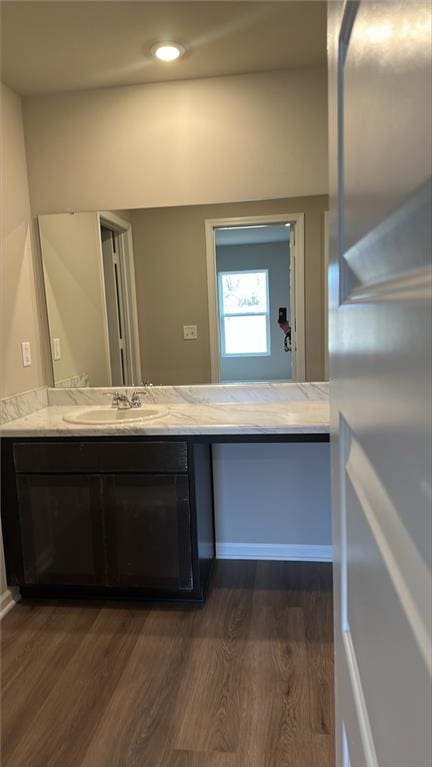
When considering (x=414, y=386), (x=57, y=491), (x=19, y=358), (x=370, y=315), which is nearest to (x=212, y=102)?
(x=19, y=358)

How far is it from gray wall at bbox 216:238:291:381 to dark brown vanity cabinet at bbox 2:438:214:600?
0.51m

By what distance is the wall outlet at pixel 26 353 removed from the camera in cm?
248

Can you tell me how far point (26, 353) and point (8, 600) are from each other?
Result: 3.94 feet

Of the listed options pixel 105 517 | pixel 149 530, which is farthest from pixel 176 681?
pixel 105 517

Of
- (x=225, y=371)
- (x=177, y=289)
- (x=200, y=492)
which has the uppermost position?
(x=177, y=289)

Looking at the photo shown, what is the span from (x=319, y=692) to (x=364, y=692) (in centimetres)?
136

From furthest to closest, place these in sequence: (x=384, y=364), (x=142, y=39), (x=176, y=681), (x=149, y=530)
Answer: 1. (x=149, y=530)
2. (x=142, y=39)
3. (x=176, y=681)
4. (x=384, y=364)

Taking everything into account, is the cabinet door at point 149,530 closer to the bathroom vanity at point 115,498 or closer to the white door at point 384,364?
the bathroom vanity at point 115,498

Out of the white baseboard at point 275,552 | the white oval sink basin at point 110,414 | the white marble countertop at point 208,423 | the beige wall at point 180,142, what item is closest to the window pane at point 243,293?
the beige wall at point 180,142

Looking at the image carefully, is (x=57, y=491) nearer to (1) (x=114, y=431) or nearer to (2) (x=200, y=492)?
(1) (x=114, y=431)

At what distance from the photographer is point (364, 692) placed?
59 centimetres

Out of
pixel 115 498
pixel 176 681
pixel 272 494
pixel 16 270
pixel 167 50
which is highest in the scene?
pixel 167 50

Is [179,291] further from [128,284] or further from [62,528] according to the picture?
[62,528]

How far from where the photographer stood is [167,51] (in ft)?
6.94
